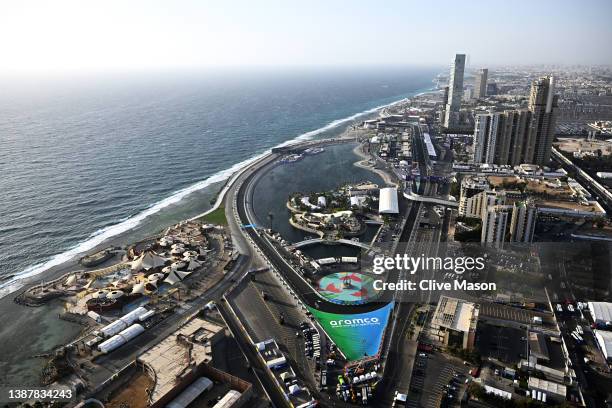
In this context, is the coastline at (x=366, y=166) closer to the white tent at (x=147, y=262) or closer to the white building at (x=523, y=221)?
the white building at (x=523, y=221)

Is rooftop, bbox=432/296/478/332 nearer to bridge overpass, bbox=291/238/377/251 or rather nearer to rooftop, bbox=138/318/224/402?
bridge overpass, bbox=291/238/377/251

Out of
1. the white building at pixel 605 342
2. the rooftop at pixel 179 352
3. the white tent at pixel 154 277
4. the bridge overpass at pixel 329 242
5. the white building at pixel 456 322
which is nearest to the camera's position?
the rooftop at pixel 179 352

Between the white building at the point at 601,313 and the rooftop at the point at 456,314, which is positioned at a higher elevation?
the rooftop at the point at 456,314

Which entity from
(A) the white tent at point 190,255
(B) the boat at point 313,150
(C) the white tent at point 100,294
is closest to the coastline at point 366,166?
(B) the boat at point 313,150

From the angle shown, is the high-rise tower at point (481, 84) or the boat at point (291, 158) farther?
the high-rise tower at point (481, 84)

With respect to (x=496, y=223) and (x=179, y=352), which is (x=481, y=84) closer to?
(x=496, y=223)
